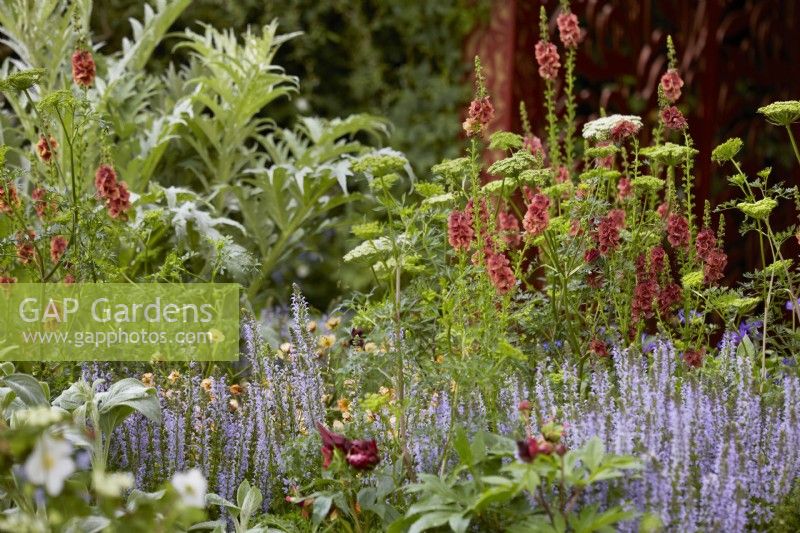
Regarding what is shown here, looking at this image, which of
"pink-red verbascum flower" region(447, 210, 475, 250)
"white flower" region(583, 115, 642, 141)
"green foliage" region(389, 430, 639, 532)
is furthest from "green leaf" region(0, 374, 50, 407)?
"white flower" region(583, 115, 642, 141)

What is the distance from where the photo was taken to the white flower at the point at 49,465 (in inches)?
58.5

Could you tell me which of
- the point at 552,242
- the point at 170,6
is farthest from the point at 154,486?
the point at 170,6

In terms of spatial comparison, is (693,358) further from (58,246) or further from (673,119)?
(58,246)

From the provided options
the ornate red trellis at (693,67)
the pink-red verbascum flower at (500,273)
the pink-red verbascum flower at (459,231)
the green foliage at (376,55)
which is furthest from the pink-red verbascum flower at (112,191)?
the green foliage at (376,55)

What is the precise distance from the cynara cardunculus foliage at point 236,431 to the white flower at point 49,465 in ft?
3.53

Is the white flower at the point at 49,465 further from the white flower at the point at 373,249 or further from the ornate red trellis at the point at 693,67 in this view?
the ornate red trellis at the point at 693,67

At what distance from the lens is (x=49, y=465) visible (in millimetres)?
1487

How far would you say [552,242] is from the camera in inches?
110

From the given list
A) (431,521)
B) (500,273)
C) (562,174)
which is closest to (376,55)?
(562,174)

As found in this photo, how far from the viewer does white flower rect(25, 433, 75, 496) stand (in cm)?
149

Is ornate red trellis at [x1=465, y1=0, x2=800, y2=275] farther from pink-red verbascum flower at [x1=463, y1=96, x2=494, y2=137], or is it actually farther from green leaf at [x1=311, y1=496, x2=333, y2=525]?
green leaf at [x1=311, y1=496, x2=333, y2=525]

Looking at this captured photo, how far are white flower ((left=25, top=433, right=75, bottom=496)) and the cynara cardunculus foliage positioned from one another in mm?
1075

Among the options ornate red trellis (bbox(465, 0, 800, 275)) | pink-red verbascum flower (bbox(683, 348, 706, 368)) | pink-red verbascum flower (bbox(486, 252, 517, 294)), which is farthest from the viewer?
ornate red trellis (bbox(465, 0, 800, 275))

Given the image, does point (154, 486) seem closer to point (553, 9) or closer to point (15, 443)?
point (15, 443)
